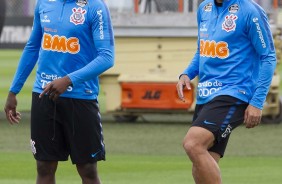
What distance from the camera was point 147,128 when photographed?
16328 mm

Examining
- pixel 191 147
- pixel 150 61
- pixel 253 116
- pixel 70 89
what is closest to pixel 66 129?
pixel 70 89

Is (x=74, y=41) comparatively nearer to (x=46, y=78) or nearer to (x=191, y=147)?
(x=46, y=78)

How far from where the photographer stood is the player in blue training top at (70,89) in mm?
8078

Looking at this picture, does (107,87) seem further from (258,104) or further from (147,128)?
(258,104)

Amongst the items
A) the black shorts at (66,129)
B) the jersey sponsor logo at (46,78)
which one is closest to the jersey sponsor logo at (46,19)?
the jersey sponsor logo at (46,78)

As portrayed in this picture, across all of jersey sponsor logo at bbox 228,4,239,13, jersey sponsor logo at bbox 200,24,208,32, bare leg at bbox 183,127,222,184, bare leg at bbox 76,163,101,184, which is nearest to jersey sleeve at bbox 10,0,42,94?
bare leg at bbox 76,163,101,184

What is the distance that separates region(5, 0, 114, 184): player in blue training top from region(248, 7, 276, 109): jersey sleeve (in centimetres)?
104

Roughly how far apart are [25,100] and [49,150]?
1292cm

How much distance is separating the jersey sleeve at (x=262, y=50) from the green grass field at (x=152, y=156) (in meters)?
3.20

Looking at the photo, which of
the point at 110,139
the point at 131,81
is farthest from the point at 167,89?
the point at 110,139

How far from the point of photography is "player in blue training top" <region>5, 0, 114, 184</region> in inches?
318

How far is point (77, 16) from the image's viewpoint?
8.09 m

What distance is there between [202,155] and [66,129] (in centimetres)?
99

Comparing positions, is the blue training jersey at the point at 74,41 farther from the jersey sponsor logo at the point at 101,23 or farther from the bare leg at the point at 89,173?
the bare leg at the point at 89,173
